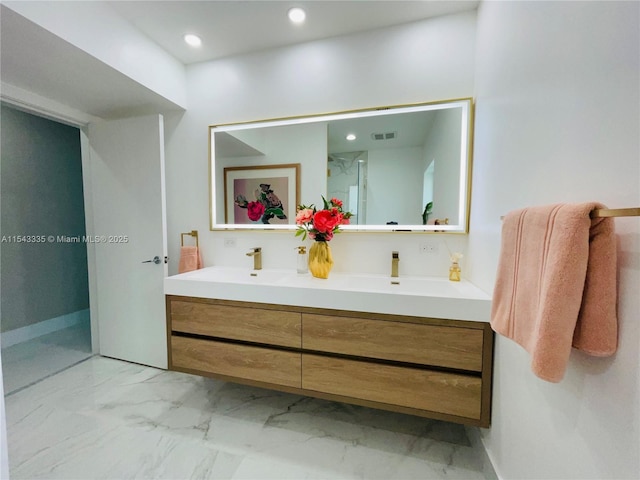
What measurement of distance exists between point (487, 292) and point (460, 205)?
1.97ft

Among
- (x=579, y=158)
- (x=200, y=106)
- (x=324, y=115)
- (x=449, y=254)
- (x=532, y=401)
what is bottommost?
(x=532, y=401)

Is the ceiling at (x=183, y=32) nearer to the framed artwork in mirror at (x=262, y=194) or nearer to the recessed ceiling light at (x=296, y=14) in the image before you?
the recessed ceiling light at (x=296, y=14)

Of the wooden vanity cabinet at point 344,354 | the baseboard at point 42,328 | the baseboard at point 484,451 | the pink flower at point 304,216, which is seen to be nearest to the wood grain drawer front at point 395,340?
the wooden vanity cabinet at point 344,354

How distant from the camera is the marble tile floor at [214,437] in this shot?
1.25 meters

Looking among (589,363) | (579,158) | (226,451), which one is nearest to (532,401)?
(589,363)

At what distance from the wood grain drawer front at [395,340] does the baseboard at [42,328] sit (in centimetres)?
325

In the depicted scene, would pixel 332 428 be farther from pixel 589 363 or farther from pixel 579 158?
pixel 579 158

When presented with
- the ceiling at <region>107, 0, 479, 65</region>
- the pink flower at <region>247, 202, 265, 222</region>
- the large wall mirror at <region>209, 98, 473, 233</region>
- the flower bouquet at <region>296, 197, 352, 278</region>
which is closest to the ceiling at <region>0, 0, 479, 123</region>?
the ceiling at <region>107, 0, 479, 65</region>

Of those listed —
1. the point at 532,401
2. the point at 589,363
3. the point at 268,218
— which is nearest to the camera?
the point at 589,363

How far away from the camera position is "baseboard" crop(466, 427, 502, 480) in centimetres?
119

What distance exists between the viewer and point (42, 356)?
7.52 feet

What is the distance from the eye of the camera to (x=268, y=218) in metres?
1.99

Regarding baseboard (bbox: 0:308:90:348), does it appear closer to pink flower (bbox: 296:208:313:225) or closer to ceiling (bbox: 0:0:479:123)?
ceiling (bbox: 0:0:479:123)

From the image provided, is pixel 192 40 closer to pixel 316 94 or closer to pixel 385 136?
pixel 316 94
